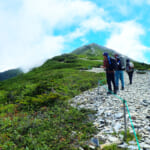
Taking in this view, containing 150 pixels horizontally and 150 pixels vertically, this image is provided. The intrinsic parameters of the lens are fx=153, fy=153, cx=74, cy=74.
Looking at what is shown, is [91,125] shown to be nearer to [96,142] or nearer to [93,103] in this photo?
[96,142]

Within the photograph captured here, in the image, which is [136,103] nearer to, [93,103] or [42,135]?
[93,103]

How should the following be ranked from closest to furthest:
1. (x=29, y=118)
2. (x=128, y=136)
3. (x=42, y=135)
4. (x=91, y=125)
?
(x=128, y=136) → (x=42, y=135) → (x=91, y=125) → (x=29, y=118)

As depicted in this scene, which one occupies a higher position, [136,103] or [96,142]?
[136,103]

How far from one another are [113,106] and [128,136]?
3.84 metres

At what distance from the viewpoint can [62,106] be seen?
1130 centimetres

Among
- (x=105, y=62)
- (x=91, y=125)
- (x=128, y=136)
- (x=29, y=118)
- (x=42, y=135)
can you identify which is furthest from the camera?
(x=105, y=62)

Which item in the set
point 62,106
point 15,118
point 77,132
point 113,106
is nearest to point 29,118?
point 15,118

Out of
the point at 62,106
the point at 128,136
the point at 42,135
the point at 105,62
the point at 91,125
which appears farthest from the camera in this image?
the point at 105,62

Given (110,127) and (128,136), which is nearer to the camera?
(128,136)

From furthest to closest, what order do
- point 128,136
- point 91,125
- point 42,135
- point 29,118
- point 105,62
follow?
1. point 105,62
2. point 29,118
3. point 91,125
4. point 42,135
5. point 128,136

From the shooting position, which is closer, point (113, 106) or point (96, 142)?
point (96, 142)

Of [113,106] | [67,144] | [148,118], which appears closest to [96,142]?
[67,144]

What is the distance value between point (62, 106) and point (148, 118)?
5885 millimetres

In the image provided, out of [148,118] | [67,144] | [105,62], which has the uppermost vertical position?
[105,62]
